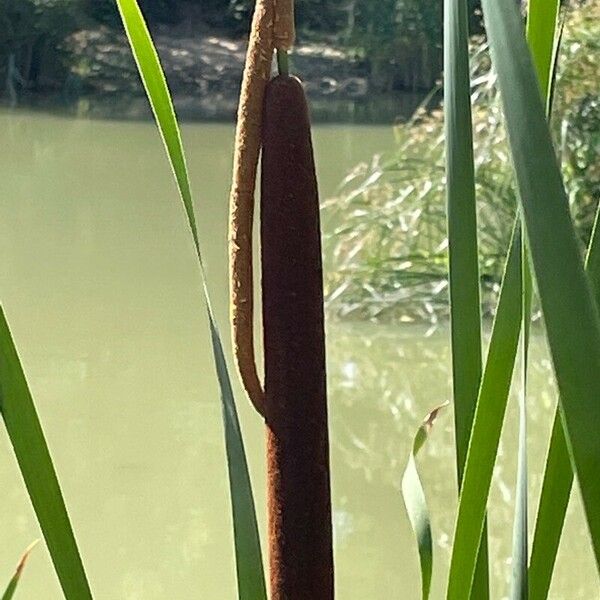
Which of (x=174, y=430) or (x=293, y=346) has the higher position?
(x=293, y=346)

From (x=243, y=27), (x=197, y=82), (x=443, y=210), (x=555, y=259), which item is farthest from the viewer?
(x=243, y=27)

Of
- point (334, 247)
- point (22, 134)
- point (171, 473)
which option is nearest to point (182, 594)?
point (171, 473)

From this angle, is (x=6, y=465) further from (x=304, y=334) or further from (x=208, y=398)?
(x=304, y=334)

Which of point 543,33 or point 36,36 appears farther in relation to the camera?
point 36,36

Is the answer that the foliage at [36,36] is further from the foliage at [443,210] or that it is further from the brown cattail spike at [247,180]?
the brown cattail spike at [247,180]

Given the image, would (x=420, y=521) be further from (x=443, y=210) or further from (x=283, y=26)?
(x=443, y=210)

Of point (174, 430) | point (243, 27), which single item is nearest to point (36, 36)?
point (243, 27)

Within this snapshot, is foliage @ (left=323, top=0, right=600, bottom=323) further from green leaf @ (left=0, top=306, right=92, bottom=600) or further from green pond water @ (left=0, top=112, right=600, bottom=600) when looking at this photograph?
green leaf @ (left=0, top=306, right=92, bottom=600)
